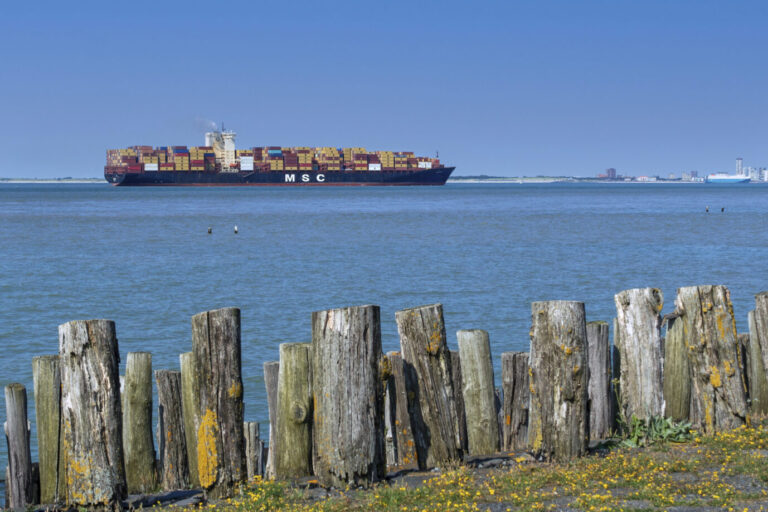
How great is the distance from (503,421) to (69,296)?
23.1 metres

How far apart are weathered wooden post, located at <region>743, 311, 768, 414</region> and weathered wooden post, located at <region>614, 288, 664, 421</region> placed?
100 cm

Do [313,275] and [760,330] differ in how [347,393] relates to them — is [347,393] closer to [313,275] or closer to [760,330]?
[760,330]

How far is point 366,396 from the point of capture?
6164 mm

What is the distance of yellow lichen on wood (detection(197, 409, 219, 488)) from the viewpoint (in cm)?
608

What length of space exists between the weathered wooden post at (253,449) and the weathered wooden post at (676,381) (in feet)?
11.1

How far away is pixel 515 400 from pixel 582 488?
1533mm

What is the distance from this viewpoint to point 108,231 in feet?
206

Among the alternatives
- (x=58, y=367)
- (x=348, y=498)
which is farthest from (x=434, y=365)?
(x=58, y=367)

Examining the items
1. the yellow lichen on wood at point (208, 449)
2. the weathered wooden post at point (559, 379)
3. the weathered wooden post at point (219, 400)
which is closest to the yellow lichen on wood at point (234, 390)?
the weathered wooden post at point (219, 400)

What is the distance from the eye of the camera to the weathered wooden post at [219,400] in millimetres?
6008

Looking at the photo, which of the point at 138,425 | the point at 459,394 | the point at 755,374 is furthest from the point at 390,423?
the point at 755,374

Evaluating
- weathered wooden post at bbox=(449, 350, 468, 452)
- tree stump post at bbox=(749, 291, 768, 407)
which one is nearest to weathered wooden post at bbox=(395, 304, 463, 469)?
weathered wooden post at bbox=(449, 350, 468, 452)

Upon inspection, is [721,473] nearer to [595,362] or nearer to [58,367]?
[595,362]

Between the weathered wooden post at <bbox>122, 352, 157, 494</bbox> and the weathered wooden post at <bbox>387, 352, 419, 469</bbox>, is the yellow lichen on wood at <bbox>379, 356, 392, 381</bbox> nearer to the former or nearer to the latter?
the weathered wooden post at <bbox>387, 352, 419, 469</bbox>
